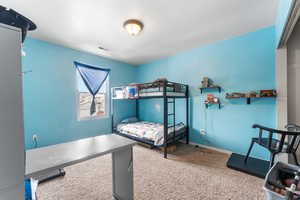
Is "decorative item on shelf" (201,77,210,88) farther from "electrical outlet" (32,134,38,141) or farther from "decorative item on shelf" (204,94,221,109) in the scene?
"electrical outlet" (32,134,38,141)

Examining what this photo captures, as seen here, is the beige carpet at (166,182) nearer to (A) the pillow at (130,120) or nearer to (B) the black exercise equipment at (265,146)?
(B) the black exercise equipment at (265,146)

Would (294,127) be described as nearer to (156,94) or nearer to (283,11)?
(283,11)

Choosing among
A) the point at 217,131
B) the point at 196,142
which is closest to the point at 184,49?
the point at 217,131

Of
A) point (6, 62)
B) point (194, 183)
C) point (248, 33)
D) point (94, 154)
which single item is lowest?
point (194, 183)

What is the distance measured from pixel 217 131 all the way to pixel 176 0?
2753 millimetres

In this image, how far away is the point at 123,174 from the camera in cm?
146

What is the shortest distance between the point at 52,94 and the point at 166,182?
3075 mm

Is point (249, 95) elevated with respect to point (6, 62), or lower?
lower

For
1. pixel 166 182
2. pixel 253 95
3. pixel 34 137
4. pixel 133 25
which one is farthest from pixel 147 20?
pixel 34 137

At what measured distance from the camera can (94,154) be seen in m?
1.12

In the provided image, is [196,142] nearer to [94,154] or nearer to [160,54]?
[160,54]

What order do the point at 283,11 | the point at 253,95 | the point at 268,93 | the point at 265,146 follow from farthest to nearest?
1. the point at 253,95
2. the point at 268,93
3. the point at 265,146
4. the point at 283,11

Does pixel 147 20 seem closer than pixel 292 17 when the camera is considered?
No

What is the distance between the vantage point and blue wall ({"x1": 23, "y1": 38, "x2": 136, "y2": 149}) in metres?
2.69
